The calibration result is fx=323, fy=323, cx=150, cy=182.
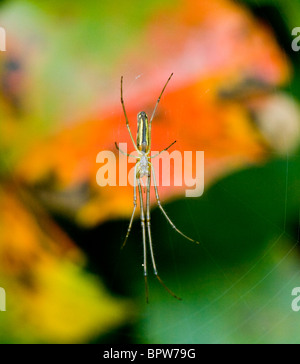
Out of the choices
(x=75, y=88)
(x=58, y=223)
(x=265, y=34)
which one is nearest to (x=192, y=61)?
(x=265, y=34)

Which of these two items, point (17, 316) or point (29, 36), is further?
point (17, 316)

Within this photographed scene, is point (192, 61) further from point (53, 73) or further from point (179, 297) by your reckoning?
point (179, 297)

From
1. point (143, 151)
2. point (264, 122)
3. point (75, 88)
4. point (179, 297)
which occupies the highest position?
point (75, 88)

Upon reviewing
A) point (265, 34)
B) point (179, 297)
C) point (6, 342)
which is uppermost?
point (265, 34)

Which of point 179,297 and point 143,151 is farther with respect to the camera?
point 179,297

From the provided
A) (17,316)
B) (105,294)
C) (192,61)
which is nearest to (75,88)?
(192,61)

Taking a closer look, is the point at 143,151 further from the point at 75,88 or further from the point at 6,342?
the point at 6,342

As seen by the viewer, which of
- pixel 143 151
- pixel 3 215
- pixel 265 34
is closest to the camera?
pixel 143 151

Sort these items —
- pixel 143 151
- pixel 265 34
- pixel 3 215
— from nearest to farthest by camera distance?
1. pixel 143 151
2. pixel 265 34
3. pixel 3 215

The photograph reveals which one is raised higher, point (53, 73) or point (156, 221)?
point (53, 73)
